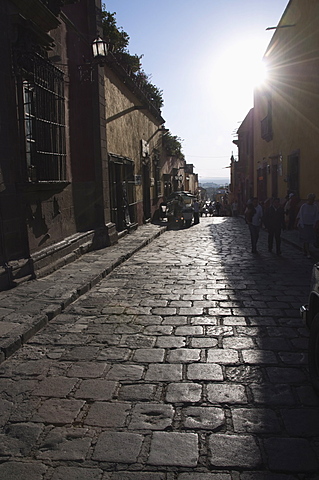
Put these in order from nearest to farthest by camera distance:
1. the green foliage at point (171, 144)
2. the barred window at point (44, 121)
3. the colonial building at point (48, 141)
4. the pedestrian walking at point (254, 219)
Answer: the colonial building at point (48, 141) → the barred window at point (44, 121) → the pedestrian walking at point (254, 219) → the green foliage at point (171, 144)

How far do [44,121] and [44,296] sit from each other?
3620 mm

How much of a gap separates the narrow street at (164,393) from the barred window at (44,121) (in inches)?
118

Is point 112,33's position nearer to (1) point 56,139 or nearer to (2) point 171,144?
(1) point 56,139

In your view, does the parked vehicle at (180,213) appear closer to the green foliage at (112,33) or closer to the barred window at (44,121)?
the green foliage at (112,33)

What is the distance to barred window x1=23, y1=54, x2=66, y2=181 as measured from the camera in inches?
307

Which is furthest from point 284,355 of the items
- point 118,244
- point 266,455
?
point 118,244

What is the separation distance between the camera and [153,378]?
3.87 metres

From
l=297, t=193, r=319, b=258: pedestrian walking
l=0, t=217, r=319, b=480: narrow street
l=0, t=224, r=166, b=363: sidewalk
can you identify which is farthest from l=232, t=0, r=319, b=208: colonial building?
l=0, t=217, r=319, b=480: narrow street

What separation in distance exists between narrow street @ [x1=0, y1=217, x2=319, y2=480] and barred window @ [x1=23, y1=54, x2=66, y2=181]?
300 centimetres

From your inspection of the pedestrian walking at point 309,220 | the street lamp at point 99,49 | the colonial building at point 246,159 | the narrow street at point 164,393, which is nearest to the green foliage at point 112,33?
the street lamp at point 99,49

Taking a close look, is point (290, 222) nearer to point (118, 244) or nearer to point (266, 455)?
point (118, 244)

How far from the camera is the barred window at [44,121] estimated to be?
7.79 meters

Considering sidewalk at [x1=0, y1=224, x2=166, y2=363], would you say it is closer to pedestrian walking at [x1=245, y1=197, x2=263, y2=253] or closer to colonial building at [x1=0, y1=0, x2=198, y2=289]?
colonial building at [x1=0, y1=0, x2=198, y2=289]

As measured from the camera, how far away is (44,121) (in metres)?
8.45
